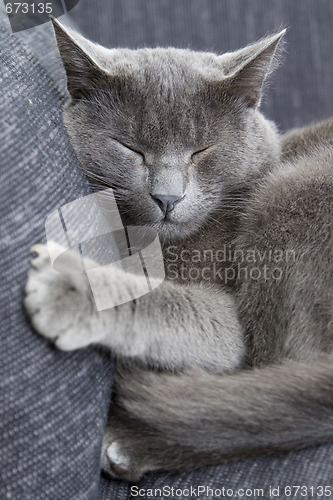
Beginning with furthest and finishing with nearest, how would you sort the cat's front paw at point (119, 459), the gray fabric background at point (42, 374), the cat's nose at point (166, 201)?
the cat's nose at point (166, 201) → the cat's front paw at point (119, 459) → the gray fabric background at point (42, 374)

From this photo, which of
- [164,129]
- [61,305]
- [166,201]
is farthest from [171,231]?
[61,305]

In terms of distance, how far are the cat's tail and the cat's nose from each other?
31 centimetres

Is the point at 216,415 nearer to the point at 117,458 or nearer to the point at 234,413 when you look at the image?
the point at 234,413

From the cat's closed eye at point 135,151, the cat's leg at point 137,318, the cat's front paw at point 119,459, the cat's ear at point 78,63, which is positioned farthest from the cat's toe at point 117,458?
the cat's ear at point 78,63

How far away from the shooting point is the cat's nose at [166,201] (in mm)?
996

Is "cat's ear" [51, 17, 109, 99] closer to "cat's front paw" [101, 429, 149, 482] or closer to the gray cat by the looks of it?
the gray cat

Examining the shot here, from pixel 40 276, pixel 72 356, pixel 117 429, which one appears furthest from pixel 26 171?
pixel 117 429

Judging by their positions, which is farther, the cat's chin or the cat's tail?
the cat's chin

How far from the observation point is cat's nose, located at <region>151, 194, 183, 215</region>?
996mm

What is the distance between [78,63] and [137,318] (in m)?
0.50

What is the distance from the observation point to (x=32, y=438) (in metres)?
0.76

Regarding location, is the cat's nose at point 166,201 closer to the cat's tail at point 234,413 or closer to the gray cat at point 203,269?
the gray cat at point 203,269

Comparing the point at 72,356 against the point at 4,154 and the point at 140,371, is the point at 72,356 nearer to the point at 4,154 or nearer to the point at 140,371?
the point at 140,371

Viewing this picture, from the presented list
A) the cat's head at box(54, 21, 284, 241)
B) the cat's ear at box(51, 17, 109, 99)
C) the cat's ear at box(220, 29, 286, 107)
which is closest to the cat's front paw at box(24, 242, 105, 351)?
the cat's head at box(54, 21, 284, 241)
